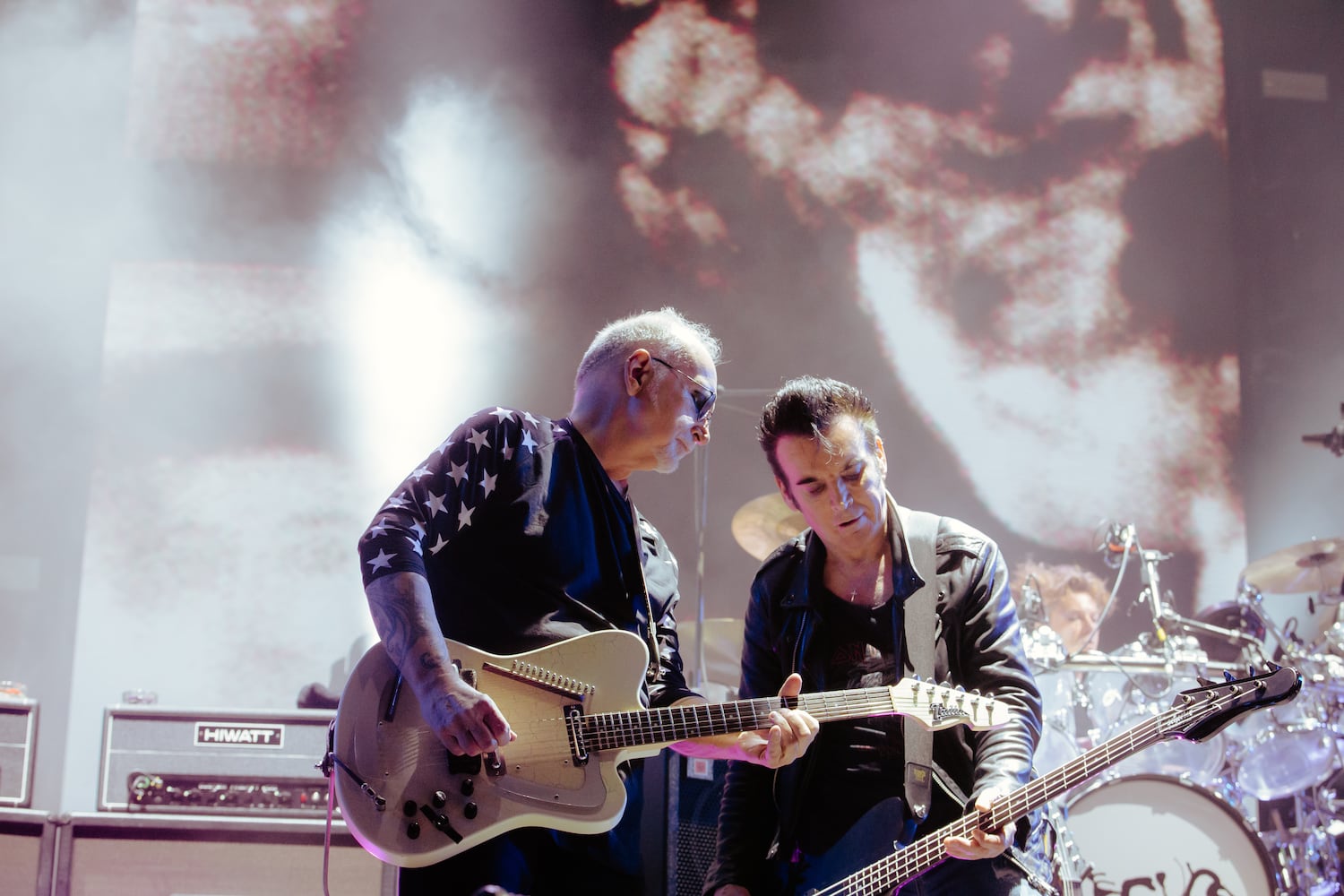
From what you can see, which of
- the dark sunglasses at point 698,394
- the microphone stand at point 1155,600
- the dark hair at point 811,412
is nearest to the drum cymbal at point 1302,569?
the microphone stand at point 1155,600

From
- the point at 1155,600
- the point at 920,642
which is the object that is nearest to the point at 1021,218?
the point at 1155,600

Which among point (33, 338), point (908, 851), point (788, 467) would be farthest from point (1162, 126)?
point (33, 338)

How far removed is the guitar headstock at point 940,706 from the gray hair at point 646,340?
109cm

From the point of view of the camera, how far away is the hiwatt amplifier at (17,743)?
423cm

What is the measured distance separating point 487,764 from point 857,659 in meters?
0.97

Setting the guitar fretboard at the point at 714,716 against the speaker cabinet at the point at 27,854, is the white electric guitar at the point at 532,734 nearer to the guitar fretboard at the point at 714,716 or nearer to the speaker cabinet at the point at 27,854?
the guitar fretboard at the point at 714,716

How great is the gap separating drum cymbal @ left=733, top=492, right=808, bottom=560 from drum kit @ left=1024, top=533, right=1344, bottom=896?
4.29 feet

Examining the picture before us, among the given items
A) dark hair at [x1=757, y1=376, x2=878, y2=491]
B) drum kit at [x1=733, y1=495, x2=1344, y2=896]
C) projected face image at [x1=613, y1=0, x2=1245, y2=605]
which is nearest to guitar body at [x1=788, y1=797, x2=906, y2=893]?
dark hair at [x1=757, y1=376, x2=878, y2=491]

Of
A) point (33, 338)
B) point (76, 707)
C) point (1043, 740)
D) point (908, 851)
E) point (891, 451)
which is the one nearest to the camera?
point (908, 851)

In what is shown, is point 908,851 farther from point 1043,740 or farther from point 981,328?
point 981,328

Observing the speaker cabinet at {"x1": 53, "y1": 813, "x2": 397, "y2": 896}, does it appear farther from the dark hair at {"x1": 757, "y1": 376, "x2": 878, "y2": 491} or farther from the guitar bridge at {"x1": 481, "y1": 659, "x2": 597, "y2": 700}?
the dark hair at {"x1": 757, "y1": 376, "x2": 878, "y2": 491}

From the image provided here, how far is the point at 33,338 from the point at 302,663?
2697 millimetres

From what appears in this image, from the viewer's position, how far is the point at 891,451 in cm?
712

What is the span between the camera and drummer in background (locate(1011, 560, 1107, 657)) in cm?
607
